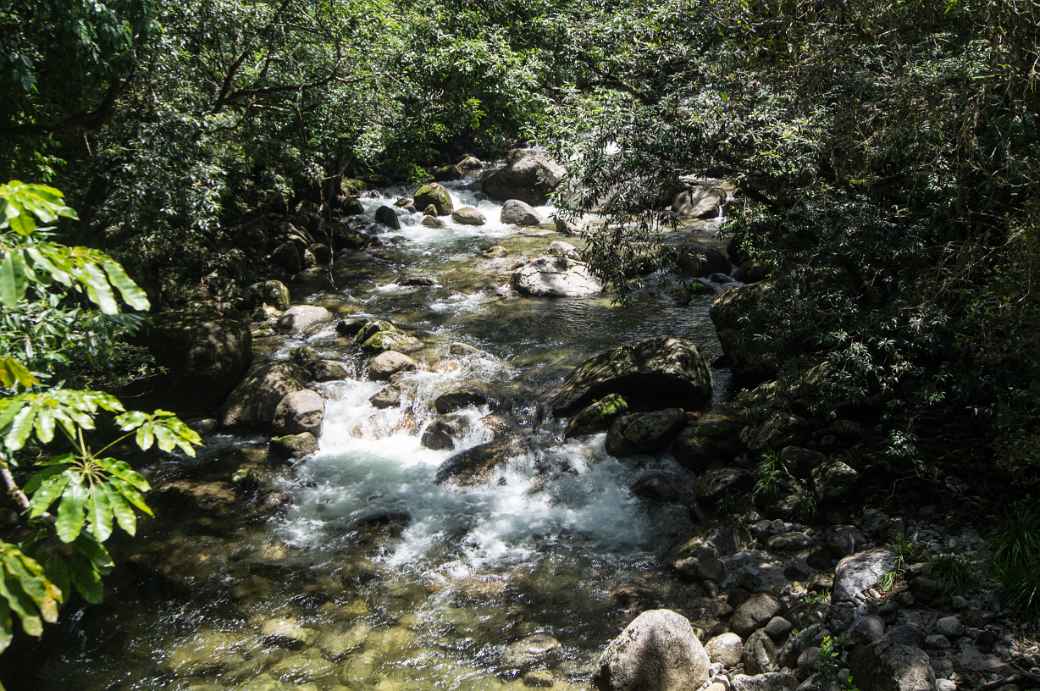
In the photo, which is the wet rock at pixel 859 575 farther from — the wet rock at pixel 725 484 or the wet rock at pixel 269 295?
the wet rock at pixel 269 295

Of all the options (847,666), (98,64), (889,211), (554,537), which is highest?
(98,64)

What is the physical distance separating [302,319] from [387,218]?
767 centimetres

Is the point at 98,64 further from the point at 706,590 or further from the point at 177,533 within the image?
the point at 706,590

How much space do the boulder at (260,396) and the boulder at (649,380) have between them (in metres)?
4.22

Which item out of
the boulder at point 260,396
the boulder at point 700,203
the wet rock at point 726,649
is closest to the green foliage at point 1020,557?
the wet rock at point 726,649

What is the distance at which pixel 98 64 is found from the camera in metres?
7.43

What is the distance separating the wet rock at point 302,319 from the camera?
1422cm

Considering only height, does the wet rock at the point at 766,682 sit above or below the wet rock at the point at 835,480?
below

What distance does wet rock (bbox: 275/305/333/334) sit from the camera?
1422 cm

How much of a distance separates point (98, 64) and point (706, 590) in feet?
27.0

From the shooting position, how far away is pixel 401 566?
770cm

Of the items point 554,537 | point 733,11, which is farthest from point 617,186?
point 554,537

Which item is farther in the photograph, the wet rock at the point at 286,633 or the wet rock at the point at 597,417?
the wet rock at the point at 597,417

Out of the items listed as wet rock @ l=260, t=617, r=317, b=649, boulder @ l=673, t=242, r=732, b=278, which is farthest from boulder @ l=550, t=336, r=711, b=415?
boulder @ l=673, t=242, r=732, b=278
